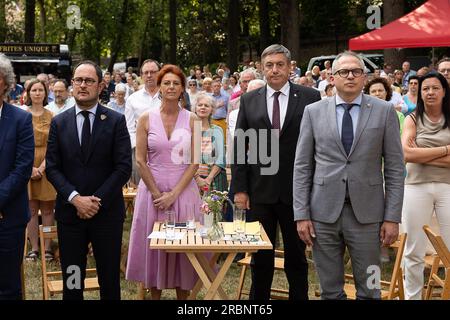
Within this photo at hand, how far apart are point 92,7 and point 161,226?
38332 millimetres

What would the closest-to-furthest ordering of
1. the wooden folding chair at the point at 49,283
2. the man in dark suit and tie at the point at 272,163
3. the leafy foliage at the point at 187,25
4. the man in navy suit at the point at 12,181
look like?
the man in navy suit at the point at 12,181
the man in dark suit and tie at the point at 272,163
the wooden folding chair at the point at 49,283
the leafy foliage at the point at 187,25

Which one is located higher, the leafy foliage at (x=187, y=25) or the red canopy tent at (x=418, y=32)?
the leafy foliage at (x=187, y=25)

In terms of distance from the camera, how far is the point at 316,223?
5.59 meters

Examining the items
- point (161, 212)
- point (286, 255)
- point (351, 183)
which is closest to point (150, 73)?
point (161, 212)

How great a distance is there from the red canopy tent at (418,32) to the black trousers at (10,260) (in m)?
9.79

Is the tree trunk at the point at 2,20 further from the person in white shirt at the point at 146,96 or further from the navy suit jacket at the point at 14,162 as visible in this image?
the navy suit jacket at the point at 14,162

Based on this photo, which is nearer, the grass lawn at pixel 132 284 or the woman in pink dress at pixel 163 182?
the woman in pink dress at pixel 163 182

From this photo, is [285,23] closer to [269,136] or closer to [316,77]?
[316,77]

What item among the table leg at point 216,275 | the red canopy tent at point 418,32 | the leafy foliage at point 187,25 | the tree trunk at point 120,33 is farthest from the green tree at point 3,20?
the table leg at point 216,275

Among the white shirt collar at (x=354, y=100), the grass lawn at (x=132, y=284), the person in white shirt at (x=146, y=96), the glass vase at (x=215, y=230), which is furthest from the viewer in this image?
the person in white shirt at (x=146, y=96)

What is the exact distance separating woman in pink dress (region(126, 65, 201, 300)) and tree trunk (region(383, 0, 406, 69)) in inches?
714

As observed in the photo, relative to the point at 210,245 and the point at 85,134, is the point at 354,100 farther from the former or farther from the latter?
the point at 85,134

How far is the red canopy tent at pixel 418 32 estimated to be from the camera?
13.9 meters

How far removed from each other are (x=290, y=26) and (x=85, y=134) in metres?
24.9
